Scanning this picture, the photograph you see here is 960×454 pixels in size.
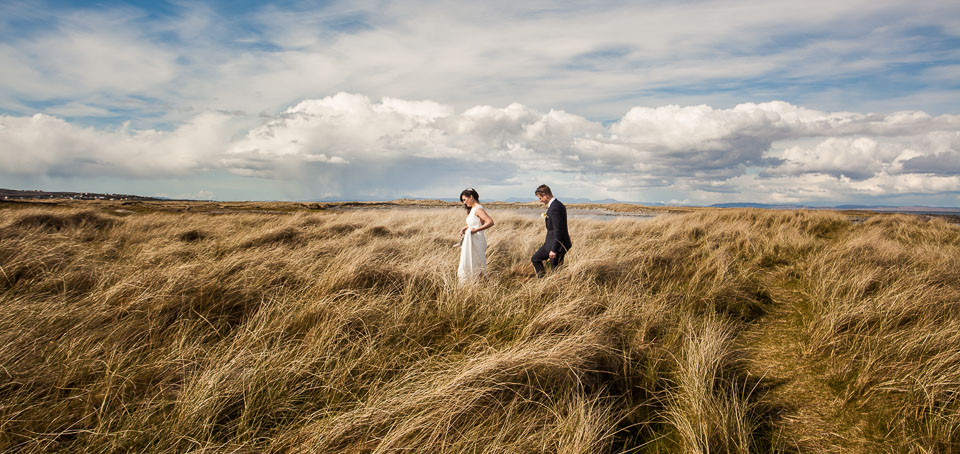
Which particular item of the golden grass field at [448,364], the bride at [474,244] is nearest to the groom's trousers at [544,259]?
the golden grass field at [448,364]

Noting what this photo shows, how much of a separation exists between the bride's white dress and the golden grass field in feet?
2.82

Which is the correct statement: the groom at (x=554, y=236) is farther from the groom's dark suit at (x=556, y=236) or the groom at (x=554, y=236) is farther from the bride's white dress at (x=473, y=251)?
the bride's white dress at (x=473, y=251)

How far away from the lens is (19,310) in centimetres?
376

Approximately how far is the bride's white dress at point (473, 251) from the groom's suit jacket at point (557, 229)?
3.82ft

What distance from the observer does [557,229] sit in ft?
21.6

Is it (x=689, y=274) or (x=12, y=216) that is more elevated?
(x=12, y=216)

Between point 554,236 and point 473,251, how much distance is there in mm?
1390

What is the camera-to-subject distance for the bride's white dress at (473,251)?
6359 mm

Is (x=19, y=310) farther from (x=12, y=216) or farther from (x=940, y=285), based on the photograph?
(x=12, y=216)

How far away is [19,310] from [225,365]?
2.67m

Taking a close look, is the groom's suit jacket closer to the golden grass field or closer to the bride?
the golden grass field

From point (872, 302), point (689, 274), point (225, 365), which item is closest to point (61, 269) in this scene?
point (225, 365)

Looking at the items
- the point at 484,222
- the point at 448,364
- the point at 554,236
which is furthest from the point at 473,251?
the point at 448,364

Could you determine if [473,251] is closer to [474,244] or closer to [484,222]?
[474,244]
